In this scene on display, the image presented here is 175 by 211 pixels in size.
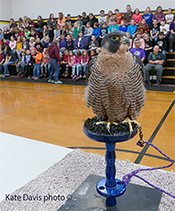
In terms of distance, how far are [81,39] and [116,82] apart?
7.22 meters

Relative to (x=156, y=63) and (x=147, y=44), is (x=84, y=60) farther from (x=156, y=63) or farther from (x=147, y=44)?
(x=156, y=63)

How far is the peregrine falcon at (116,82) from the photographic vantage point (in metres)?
1.06

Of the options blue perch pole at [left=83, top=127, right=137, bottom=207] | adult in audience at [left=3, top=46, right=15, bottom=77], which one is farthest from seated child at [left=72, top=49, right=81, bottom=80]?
blue perch pole at [left=83, top=127, right=137, bottom=207]

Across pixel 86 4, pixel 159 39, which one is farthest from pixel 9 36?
pixel 159 39

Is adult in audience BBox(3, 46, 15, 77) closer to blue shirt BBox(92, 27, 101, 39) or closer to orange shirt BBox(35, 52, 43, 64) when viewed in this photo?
orange shirt BBox(35, 52, 43, 64)

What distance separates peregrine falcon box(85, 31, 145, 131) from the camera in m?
1.06

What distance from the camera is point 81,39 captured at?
7914mm

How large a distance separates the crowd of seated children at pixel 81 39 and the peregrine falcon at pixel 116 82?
5.13m

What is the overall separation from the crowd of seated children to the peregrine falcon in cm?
513

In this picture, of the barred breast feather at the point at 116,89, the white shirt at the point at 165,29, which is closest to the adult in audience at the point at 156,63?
the white shirt at the point at 165,29

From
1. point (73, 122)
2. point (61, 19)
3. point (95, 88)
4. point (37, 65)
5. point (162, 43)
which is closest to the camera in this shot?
point (95, 88)

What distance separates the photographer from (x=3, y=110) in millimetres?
3824

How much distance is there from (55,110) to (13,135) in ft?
4.08

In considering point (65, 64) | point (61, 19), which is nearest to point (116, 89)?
point (65, 64)
